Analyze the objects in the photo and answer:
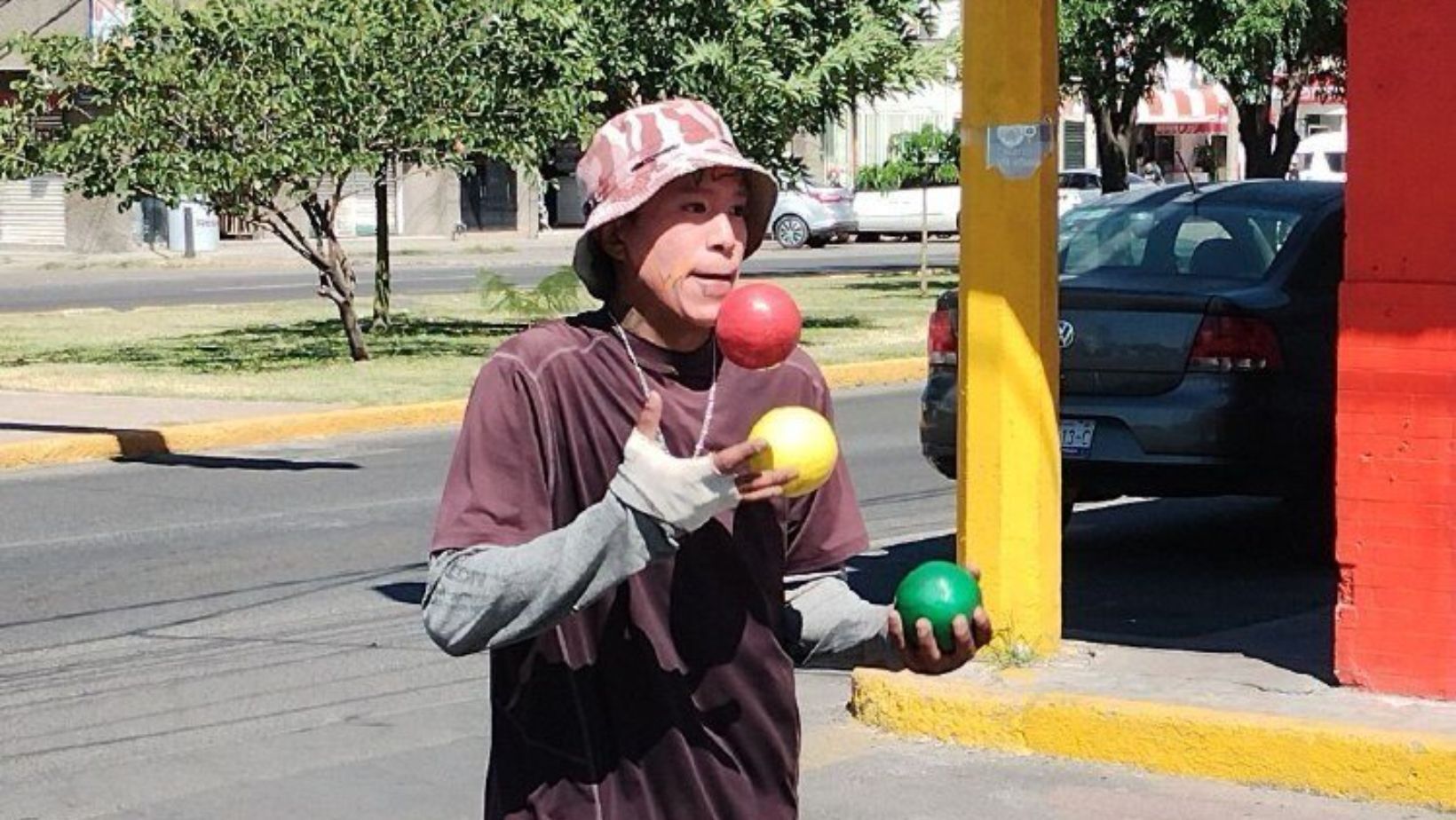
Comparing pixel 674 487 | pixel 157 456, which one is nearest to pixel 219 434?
pixel 157 456

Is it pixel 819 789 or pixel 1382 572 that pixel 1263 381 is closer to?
pixel 1382 572

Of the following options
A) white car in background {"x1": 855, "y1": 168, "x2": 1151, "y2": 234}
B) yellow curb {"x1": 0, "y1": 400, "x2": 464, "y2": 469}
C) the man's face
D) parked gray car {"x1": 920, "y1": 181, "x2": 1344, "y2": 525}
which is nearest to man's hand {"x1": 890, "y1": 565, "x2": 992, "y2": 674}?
the man's face

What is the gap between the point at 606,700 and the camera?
129 inches

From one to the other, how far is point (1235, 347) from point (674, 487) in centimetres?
701

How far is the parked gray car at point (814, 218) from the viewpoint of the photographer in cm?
4528

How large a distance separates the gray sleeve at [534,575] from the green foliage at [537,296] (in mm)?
11605

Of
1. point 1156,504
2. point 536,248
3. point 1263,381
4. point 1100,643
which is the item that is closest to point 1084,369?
point 1263,381

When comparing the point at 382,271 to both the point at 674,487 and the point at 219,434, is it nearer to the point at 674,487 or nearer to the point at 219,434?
the point at 219,434

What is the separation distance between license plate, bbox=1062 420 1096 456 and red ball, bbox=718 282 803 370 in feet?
22.3

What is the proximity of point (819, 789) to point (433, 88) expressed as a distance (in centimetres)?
1427

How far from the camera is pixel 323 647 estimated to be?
887cm

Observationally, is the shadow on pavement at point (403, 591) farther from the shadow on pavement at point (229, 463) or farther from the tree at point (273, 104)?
the tree at point (273, 104)

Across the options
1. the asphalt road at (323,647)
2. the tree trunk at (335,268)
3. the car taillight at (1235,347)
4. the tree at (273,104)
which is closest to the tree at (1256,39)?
the tree at (273,104)

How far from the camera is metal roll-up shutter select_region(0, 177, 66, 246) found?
43.4 metres
